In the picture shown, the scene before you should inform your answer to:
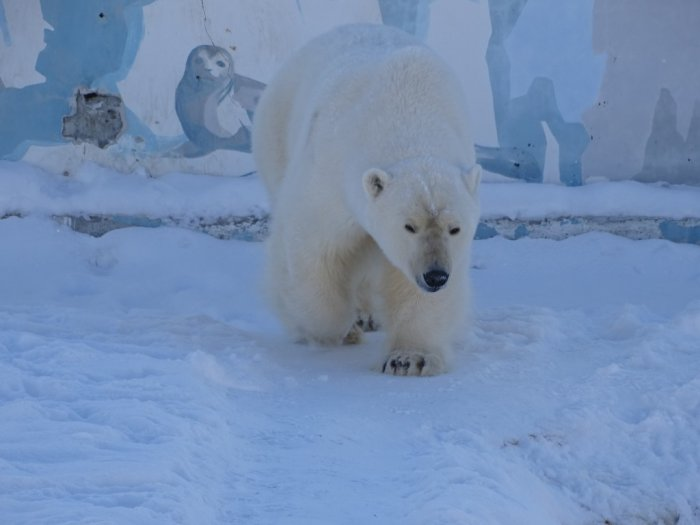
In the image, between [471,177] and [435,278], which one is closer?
[435,278]

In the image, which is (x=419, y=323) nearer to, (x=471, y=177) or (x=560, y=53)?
(x=471, y=177)

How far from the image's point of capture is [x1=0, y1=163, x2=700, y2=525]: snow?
8.37ft

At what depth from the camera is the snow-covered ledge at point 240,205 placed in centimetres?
601

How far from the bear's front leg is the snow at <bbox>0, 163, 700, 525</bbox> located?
97 mm

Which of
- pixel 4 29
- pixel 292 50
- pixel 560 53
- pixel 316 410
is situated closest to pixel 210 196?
pixel 292 50

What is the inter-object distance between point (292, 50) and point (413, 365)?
9.76ft

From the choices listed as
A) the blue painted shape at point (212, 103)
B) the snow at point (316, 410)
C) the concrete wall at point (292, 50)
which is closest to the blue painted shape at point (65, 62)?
the concrete wall at point (292, 50)

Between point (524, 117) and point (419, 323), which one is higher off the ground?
point (524, 117)

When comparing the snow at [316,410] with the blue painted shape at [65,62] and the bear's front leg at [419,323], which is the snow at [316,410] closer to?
the bear's front leg at [419,323]

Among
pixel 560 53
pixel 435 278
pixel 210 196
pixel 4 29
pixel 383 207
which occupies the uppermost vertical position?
pixel 560 53

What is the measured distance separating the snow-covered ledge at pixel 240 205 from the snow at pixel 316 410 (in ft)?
1.22

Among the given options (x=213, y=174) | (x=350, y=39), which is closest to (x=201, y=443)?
(x=350, y=39)

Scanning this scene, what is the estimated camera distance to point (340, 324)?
4.21 meters

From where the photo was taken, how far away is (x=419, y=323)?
3945mm
